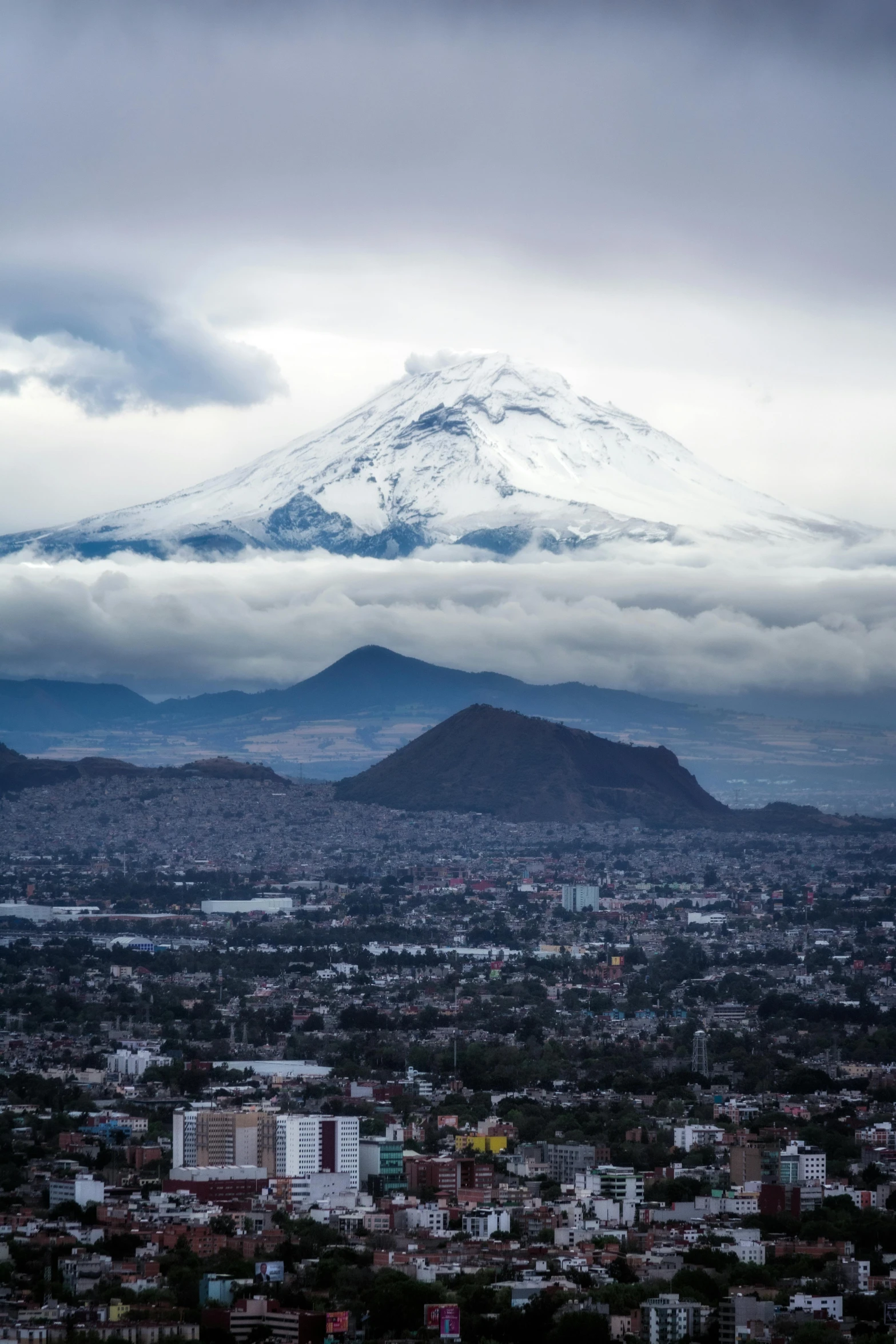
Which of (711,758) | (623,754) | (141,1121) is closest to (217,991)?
(141,1121)

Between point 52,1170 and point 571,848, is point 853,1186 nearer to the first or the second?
point 52,1170

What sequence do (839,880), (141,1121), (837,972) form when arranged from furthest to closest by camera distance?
(839,880), (837,972), (141,1121)

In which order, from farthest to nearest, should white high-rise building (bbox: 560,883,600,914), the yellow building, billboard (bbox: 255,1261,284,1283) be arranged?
white high-rise building (bbox: 560,883,600,914)
the yellow building
billboard (bbox: 255,1261,284,1283)

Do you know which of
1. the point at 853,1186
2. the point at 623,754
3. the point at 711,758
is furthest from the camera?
the point at 711,758

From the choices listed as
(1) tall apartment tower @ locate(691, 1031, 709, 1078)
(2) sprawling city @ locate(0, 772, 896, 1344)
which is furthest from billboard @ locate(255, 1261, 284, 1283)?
(1) tall apartment tower @ locate(691, 1031, 709, 1078)

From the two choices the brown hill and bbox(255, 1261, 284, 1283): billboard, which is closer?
bbox(255, 1261, 284, 1283): billboard

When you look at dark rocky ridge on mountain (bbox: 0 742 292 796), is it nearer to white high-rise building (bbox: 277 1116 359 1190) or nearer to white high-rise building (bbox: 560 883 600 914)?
white high-rise building (bbox: 560 883 600 914)

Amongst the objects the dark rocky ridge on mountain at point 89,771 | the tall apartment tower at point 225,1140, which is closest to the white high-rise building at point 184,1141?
the tall apartment tower at point 225,1140
